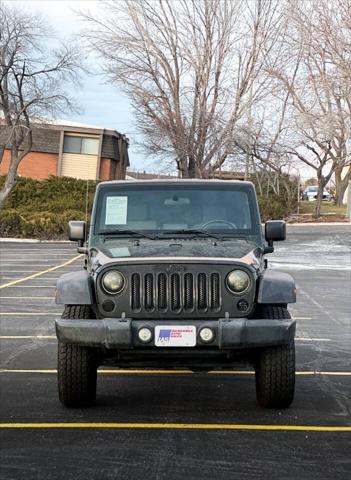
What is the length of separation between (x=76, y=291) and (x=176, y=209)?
143cm

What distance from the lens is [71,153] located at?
129 ft

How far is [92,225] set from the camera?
6.03 m

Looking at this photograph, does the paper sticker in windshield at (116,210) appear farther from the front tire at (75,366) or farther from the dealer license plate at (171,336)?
the dealer license plate at (171,336)

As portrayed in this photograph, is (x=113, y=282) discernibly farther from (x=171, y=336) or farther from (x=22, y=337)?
(x=22, y=337)

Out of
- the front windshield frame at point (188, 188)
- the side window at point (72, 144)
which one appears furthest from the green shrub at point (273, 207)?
the front windshield frame at point (188, 188)

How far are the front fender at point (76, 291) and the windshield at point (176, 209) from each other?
905mm

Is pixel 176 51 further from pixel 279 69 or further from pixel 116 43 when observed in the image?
pixel 279 69

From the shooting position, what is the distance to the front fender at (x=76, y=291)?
4895 mm

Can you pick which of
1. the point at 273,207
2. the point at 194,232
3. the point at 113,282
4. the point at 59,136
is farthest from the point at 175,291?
the point at 59,136

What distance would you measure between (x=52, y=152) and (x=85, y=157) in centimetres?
201

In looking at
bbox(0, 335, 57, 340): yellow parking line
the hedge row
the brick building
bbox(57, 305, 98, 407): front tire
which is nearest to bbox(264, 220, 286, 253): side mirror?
bbox(57, 305, 98, 407): front tire

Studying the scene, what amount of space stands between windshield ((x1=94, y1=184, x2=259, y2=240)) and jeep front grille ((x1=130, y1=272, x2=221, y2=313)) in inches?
36.8

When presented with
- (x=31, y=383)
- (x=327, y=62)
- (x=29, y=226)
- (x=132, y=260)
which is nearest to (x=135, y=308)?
(x=132, y=260)

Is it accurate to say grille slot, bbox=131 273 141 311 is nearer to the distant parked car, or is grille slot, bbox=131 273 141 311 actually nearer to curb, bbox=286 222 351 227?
curb, bbox=286 222 351 227
